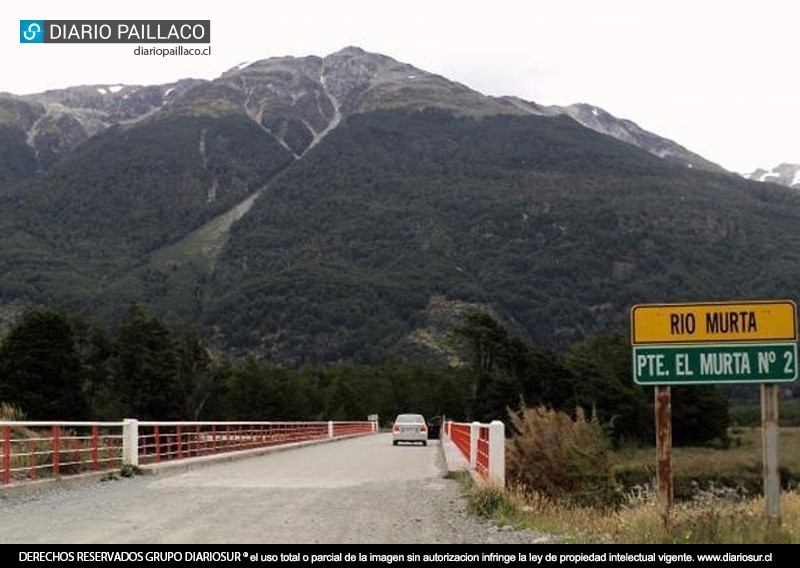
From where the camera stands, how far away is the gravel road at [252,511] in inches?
400

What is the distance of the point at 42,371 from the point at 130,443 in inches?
2170

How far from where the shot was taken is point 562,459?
17969 mm

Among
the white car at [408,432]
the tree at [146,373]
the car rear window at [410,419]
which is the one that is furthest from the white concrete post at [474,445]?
the tree at [146,373]

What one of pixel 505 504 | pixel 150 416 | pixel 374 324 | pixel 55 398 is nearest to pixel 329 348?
pixel 374 324

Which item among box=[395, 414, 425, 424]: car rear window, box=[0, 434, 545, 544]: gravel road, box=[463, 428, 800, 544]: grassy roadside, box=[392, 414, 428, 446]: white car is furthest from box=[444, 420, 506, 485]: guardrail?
box=[395, 414, 425, 424]: car rear window

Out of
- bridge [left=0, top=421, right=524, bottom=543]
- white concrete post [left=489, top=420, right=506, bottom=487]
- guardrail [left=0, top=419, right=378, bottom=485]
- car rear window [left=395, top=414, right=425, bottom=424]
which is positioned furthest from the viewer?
car rear window [left=395, top=414, right=425, bottom=424]

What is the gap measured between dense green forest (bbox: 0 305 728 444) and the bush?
5593 cm

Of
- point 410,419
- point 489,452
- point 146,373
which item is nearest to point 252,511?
point 489,452

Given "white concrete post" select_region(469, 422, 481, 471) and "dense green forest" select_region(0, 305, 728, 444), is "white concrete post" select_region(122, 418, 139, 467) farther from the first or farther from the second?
"dense green forest" select_region(0, 305, 728, 444)

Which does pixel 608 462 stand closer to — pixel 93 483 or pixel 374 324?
pixel 93 483

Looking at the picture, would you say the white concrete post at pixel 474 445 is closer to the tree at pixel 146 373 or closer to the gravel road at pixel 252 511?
the gravel road at pixel 252 511

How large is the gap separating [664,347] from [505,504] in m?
3.78

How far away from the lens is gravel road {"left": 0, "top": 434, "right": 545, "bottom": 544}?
10.1m

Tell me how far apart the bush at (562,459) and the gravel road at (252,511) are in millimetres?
1482
